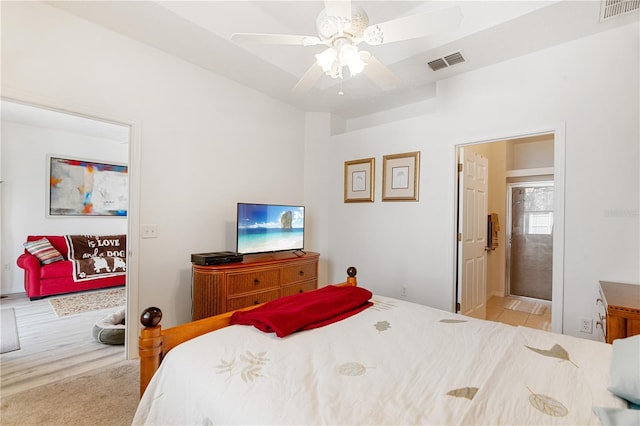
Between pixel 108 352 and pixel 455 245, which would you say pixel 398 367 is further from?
pixel 108 352

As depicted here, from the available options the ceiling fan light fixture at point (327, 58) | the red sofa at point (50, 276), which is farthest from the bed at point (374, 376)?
the red sofa at point (50, 276)

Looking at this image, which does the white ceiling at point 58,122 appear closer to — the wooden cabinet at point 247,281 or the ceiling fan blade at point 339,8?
the wooden cabinet at point 247,281

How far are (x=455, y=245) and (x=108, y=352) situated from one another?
346cm

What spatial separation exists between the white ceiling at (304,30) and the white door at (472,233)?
1.00 meters

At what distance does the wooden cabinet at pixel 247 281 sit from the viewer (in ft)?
8.55

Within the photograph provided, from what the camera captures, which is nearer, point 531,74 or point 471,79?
point 531,74

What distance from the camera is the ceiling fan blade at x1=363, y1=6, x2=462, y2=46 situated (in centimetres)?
152

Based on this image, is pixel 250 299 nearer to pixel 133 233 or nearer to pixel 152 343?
pixel 133 233

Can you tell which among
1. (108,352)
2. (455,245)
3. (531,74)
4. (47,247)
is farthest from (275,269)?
(47,247)

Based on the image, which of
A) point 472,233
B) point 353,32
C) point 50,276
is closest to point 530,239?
point 472,233

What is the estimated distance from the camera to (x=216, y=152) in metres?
3.18

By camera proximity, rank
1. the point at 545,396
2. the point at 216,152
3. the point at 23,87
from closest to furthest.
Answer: the point at 545,396 < the point at 23,87 < the point at 216,152

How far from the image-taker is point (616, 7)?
6.75 ft

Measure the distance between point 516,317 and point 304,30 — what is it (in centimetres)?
421
